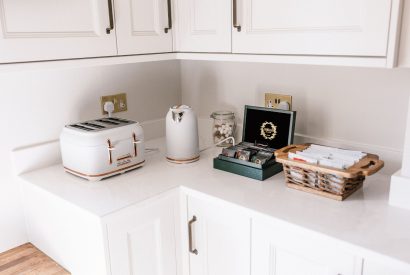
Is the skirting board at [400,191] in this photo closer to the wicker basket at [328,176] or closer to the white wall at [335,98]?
the wicker basket at [328,176]

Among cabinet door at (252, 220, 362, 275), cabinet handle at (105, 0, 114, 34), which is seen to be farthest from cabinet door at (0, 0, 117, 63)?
cabinet door at (252, 220, 362, 275)

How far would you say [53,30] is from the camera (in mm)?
1269

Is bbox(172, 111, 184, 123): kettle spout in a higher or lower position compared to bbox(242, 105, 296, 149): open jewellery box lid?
higher

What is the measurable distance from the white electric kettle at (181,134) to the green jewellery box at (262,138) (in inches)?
5.1

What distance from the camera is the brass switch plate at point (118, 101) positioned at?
5.99ft

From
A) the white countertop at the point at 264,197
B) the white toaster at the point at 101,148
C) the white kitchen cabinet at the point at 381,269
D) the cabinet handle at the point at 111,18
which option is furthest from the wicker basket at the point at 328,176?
the cabinet handle at the point at 111,18

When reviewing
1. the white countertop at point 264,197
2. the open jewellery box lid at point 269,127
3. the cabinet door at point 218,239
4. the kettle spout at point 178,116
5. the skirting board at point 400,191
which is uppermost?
the kettle spout at point 178,116

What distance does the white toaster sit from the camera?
144 centimetres

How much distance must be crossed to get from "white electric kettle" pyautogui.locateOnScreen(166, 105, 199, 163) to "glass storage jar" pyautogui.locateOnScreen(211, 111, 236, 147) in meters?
0.23

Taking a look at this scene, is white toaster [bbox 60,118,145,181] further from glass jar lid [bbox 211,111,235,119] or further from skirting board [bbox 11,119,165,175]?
glass jar lid [bbox 211,111,235,119]

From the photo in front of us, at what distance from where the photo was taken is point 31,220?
161 centimetres

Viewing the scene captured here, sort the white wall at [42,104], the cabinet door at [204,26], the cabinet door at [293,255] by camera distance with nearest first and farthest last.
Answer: the cabinet door at [293,255], the cabinet door at [204,26], the white wall at [42,104]

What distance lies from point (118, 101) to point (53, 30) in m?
0.64

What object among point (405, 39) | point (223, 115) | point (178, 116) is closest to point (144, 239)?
point (178, 116)
